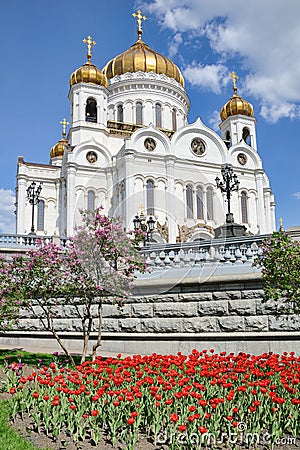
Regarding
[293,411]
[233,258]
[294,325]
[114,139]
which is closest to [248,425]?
[293,411]

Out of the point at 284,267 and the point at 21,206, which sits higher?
the point at 21,206

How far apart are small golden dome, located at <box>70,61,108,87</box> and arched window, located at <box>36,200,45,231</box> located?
10909mm

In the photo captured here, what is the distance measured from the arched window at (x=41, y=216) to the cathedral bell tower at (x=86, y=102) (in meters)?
5.75

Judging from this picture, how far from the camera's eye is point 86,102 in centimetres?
3750

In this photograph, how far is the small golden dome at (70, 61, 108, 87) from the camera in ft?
124

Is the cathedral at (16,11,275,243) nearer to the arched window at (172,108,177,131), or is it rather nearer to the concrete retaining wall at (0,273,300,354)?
the arched window at (172,108,177,131)

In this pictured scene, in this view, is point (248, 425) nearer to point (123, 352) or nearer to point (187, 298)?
point (187, 298)

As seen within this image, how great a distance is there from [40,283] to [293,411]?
504 centimetres

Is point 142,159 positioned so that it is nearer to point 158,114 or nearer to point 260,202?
point 158,114

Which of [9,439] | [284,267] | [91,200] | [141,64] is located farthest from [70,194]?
[9,439]

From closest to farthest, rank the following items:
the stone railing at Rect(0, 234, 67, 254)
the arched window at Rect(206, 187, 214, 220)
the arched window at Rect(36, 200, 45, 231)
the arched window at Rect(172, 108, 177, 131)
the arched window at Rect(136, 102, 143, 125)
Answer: the stone railing at Rect(0, 234, 67, 254) → the arched window at Rect(206, 187, 214, 220) → the arched window at Rect(36, 200, 45, 231) → the arched window at Rect(136, 102, 143, 125) → the arched window at Rect(172, 108, 177, 131)

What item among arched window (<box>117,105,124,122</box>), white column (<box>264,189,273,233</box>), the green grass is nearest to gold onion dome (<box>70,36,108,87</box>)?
arched window (<box>117,105,124,122</box>)

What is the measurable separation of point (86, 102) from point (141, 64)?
869cm

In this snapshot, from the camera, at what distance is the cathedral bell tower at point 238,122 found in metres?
42.8
